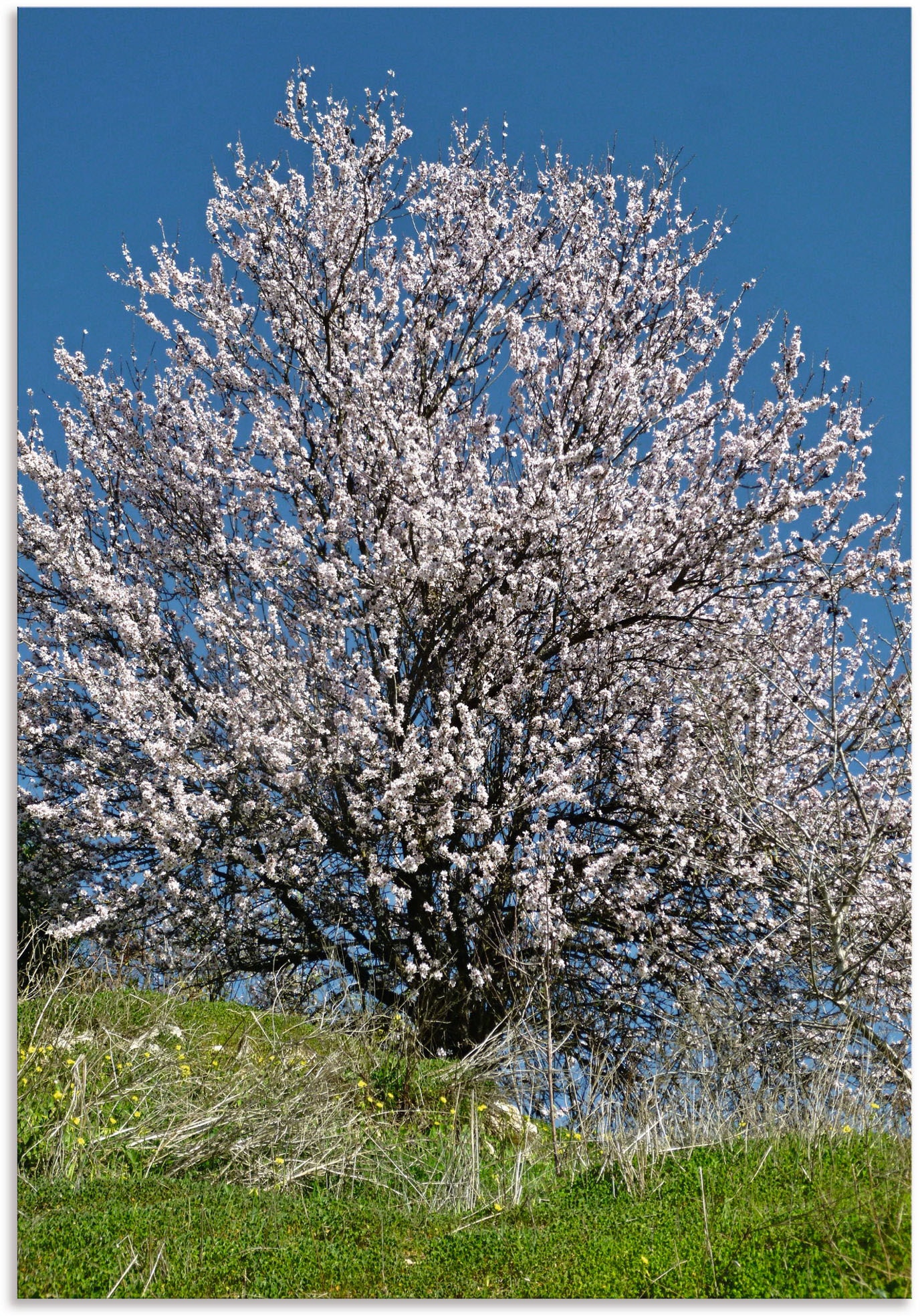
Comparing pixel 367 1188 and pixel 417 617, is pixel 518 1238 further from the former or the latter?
pixel 417 617

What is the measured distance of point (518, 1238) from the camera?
13.3ft

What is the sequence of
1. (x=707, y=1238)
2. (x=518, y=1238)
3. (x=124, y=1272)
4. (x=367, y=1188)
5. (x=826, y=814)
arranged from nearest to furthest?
(x=124, y=1272)
(x=707, y=1238)
(x=518, y=1238)
(x=367, y=1188)
(x=826, y=814)

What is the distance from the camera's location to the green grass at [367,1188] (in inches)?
145

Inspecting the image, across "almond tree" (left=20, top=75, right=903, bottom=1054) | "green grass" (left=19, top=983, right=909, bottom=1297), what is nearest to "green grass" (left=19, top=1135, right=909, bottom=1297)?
"green grass" (left=19, top=983, right=909, bottom=1297)

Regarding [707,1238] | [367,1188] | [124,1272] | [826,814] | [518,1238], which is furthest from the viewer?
[826,814]

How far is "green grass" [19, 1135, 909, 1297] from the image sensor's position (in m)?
3.58

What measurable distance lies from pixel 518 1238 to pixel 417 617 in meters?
5.04

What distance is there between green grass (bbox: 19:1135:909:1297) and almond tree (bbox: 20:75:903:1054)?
2736mm

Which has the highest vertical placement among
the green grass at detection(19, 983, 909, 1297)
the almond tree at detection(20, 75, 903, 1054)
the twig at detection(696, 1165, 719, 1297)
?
the almond tree at detection(20, 75, 903, 1054)

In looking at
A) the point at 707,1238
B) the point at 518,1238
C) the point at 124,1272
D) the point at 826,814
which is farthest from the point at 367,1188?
the point at 826,814

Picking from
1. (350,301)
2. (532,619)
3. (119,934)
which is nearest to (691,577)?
(532,619)

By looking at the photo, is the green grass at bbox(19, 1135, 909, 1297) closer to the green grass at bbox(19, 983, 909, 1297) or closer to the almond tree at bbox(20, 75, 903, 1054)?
the green grass at bbox(19, 983, 909, 1297)

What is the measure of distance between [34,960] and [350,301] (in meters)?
6.22

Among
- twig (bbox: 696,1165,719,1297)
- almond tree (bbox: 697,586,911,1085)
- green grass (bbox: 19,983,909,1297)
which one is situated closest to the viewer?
twig (bbox: 696,1165,719,1297)
